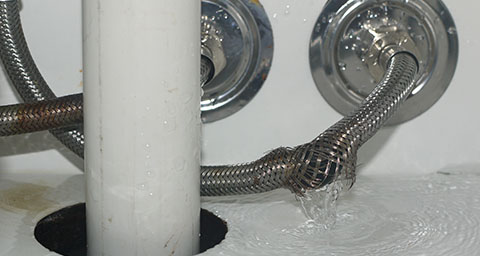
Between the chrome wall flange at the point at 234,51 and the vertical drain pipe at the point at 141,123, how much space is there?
0.82 feet

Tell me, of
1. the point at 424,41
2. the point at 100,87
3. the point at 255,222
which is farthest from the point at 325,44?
the point at 100,87

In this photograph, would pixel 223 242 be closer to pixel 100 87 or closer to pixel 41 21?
pixel 100 87

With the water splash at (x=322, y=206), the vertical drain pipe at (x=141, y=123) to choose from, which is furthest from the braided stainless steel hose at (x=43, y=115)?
the water splash at (x=322, y=206)

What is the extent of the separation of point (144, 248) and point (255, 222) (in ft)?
0.54

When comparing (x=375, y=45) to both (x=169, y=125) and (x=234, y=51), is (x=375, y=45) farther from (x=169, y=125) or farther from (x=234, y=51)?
(x=169, y=125)

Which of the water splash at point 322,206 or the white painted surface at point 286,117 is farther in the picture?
the white painted surface at point 286,117

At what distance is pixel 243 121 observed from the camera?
1.00 meters

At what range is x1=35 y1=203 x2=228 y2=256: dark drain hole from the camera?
0.83 m

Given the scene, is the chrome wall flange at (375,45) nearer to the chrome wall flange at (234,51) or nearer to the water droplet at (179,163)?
the chrome wall flange at (234,51)

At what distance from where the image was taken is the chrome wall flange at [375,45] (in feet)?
3.19

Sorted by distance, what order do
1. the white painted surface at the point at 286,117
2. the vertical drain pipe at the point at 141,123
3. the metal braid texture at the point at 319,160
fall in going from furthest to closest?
the white painted surface at the point at 286,117
the metal braid texture at the point at 319,160
the vertical drain pipe at the point at 141,123

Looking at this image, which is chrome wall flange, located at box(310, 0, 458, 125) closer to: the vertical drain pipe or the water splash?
the water splash

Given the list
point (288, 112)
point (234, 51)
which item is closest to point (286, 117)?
point (288, 112)

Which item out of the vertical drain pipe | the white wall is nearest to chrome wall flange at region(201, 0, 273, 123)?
the white wall
